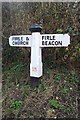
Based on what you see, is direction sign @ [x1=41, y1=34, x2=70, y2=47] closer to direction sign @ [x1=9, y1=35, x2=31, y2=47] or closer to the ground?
direction sign @ [x1=9, y1=35, x2=31, y2=47]

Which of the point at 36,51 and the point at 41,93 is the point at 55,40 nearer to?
the point at 36,51

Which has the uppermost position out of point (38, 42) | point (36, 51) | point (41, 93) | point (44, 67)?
point (38, 42)

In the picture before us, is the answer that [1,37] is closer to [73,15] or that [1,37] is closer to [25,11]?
[25,11]

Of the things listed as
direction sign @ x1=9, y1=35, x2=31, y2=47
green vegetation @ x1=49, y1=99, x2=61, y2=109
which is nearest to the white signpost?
direction sign @ x1=9, y1=35, x2=31, y2=47

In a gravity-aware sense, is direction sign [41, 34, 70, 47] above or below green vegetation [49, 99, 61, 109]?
above

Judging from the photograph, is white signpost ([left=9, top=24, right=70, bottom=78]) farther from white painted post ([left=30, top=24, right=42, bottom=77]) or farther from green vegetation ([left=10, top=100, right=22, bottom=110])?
green vegetation ([left=10, top=100, right=22, bottom=110])

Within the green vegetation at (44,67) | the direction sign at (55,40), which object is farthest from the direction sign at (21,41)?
the green vegetation at (44,67)

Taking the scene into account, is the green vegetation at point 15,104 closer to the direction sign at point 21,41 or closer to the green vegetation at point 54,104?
the green vegetation at point 54,104

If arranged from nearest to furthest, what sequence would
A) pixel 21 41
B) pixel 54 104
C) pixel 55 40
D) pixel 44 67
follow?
1. pixel 54 104
2. pixel 55 40
3. pixel 21 41
4. pixel 44 67

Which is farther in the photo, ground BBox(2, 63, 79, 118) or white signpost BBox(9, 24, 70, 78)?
white signpost BBox(9, 24, 70, 78)

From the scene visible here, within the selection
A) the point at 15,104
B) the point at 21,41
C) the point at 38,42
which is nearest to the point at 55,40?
the point at 38,42

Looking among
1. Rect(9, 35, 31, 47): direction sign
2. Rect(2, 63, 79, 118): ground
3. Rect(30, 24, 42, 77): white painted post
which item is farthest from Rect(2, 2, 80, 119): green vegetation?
Rect(9, 35, 31, 47): direction sign

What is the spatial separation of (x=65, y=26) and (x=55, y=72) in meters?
0.68

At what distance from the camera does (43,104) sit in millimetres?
2879
